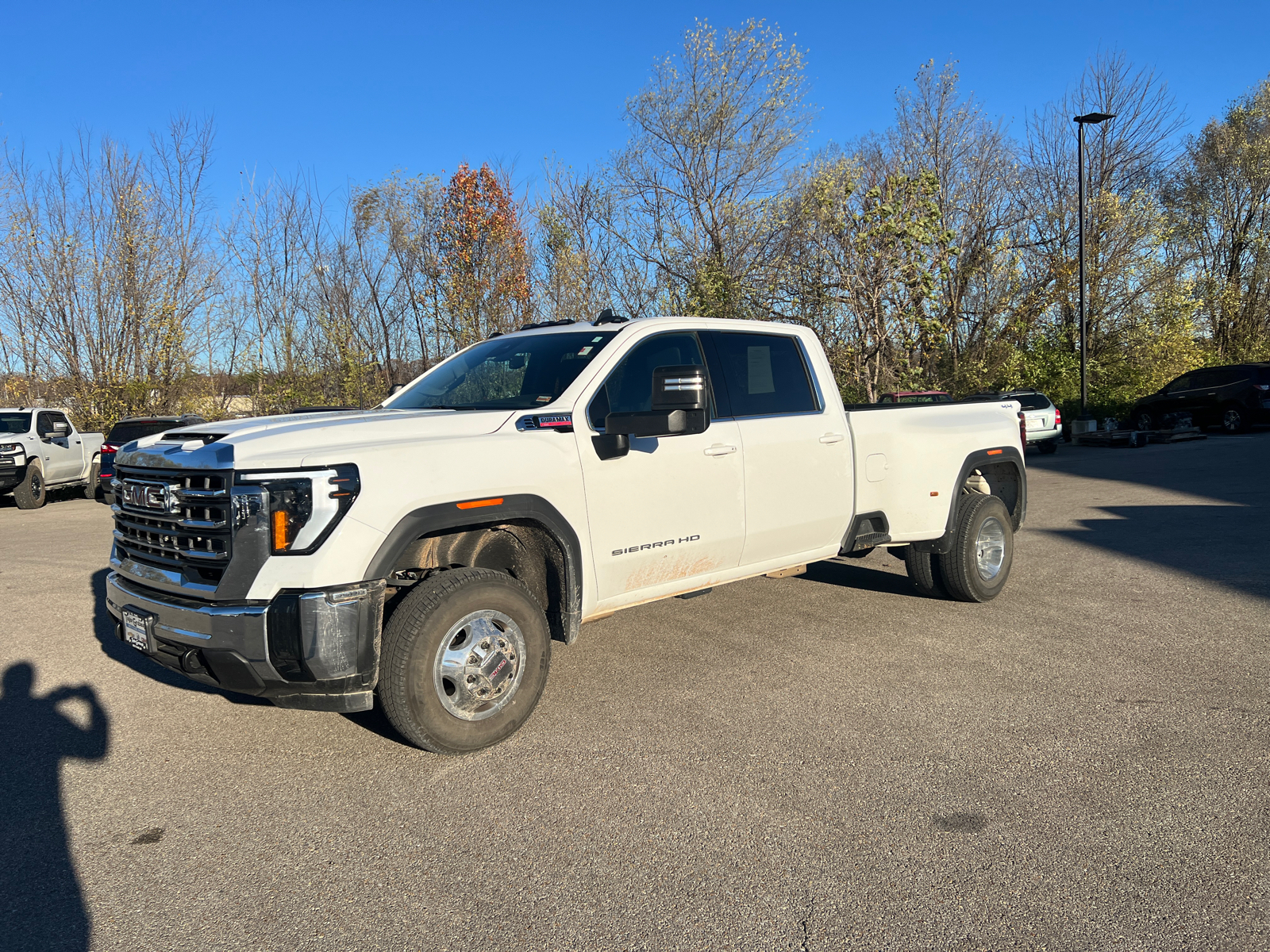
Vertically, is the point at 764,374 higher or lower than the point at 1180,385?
lower

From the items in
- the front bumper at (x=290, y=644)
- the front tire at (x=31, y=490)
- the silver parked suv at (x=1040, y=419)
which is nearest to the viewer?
the front bumper at (x=290, y=644)

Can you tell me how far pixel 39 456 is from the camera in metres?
16.5

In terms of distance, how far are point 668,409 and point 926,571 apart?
3.23 meters

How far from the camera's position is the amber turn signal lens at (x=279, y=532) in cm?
360

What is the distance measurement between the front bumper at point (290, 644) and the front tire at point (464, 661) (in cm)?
13

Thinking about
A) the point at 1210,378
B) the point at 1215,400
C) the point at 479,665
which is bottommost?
the point at 479,665

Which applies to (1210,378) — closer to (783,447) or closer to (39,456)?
(783,447)

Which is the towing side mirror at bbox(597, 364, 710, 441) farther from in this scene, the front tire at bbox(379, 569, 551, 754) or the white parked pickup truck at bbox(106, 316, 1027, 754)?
the front tire at bbox(379, 569, 551, 754)

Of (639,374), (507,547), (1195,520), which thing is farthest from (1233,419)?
(507,547)

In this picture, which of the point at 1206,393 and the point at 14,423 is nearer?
the point at 14,423

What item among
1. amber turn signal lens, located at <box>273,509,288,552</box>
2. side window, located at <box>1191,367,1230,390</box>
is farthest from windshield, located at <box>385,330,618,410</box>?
side window, located at <box>1191,367,1230,390</box>

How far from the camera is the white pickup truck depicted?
1612 cm

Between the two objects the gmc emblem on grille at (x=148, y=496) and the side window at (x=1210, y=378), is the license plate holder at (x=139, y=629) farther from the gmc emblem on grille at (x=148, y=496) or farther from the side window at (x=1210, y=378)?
the side window at (x=1210, y=378)

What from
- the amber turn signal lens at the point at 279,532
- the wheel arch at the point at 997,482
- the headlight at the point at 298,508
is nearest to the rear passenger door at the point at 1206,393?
the wheel arch at the point at 997,482
